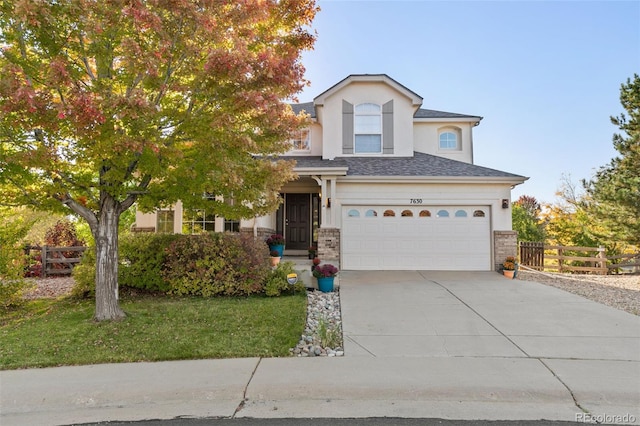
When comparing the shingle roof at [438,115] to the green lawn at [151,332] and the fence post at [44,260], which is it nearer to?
the green lawn at [151,332]

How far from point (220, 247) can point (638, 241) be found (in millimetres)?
14862

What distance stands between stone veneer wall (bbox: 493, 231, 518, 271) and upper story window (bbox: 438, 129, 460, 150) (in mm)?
4482

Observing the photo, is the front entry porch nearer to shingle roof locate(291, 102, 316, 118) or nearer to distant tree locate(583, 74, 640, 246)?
shingle roof locate(291, 102, 316, 118)

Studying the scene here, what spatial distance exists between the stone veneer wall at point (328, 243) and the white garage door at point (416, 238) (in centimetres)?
51

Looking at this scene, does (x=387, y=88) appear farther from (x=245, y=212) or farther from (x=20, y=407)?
(x=20, y=407)

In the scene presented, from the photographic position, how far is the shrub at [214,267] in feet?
27.2

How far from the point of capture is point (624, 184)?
41.7ft

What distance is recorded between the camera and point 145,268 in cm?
857

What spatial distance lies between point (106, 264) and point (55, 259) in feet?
26.2

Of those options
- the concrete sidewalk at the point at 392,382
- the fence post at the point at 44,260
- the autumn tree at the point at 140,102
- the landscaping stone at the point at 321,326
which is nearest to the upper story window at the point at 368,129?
the landscaping stone at the point at 321,326

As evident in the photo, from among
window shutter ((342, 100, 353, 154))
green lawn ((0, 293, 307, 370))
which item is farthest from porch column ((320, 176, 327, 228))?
green lawn ((0, 293, 307, 370))

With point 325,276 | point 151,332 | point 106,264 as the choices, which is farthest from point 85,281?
point 325,276

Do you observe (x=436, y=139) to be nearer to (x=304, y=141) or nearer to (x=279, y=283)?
(x=304, y=141)

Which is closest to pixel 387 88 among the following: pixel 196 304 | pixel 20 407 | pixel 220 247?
pixel 220 247
